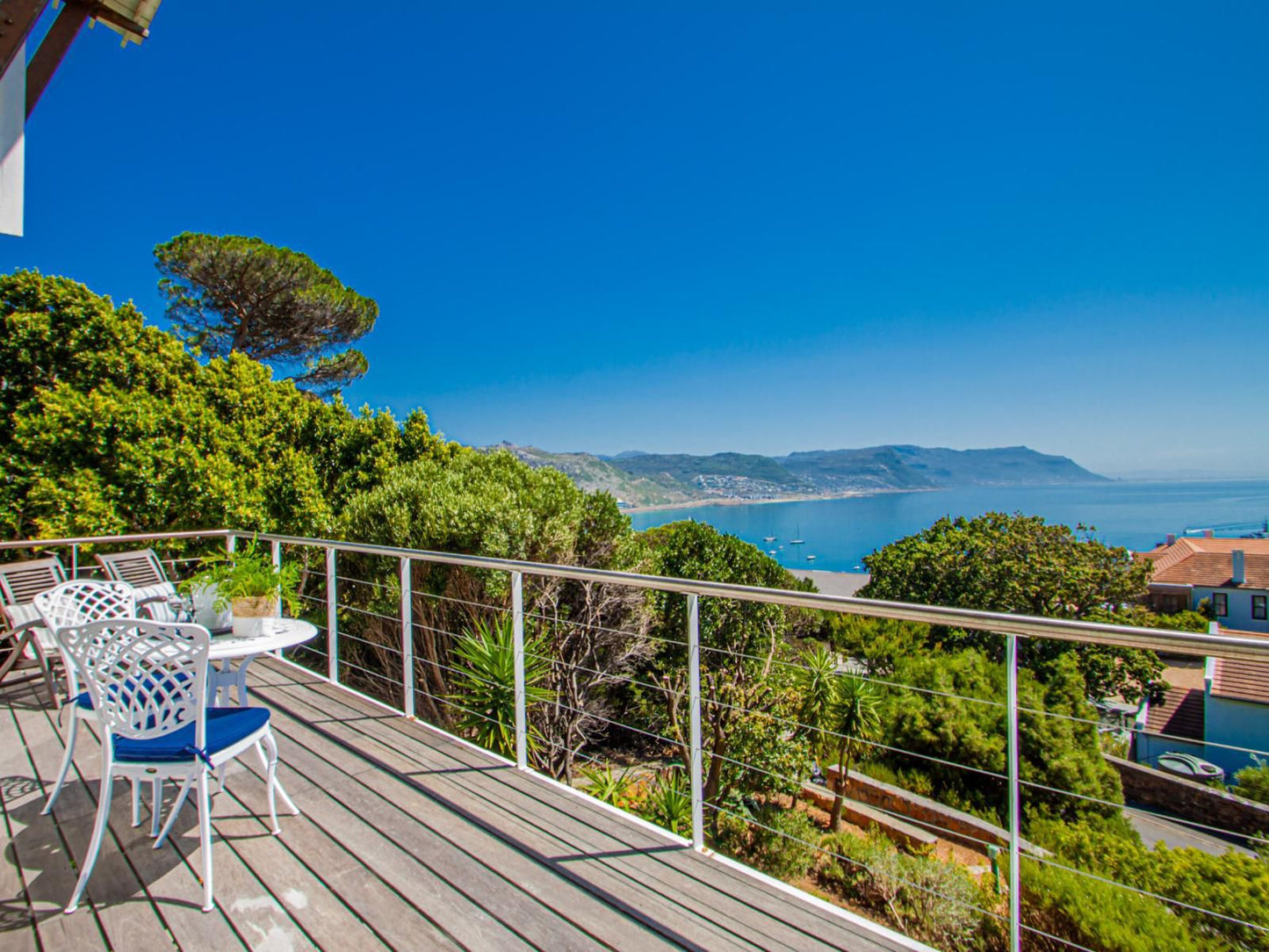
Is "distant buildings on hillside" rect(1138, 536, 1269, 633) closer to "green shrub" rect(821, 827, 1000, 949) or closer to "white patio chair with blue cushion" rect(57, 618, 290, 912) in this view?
"green shrub" rect(821, 827, 1000, 949)

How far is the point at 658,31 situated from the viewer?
1243cm

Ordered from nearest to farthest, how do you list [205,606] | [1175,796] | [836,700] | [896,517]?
[205,606] → [836,700] → [1175,796] → [896,517]

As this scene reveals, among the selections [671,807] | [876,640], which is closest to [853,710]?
[671,807]

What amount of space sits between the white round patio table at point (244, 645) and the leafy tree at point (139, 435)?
551 cm

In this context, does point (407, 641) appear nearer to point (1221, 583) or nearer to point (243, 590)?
point (243, 590)

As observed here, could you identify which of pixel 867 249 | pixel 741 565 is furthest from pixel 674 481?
pixel 741 565

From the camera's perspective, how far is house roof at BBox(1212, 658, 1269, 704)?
17438 mm

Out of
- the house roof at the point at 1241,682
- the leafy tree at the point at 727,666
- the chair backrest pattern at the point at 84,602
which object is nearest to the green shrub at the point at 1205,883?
the leafy tree at the point at 727,666

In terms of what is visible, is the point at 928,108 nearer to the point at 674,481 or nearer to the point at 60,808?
the point at 60,808

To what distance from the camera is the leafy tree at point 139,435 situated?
709cm

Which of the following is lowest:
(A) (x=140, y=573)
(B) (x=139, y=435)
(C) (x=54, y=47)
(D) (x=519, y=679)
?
(D) (x=519, y=679)

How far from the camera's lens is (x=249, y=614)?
115 inches

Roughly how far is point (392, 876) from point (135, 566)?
14.7ft

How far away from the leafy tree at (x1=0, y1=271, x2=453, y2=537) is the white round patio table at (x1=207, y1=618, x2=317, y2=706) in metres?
5.51
